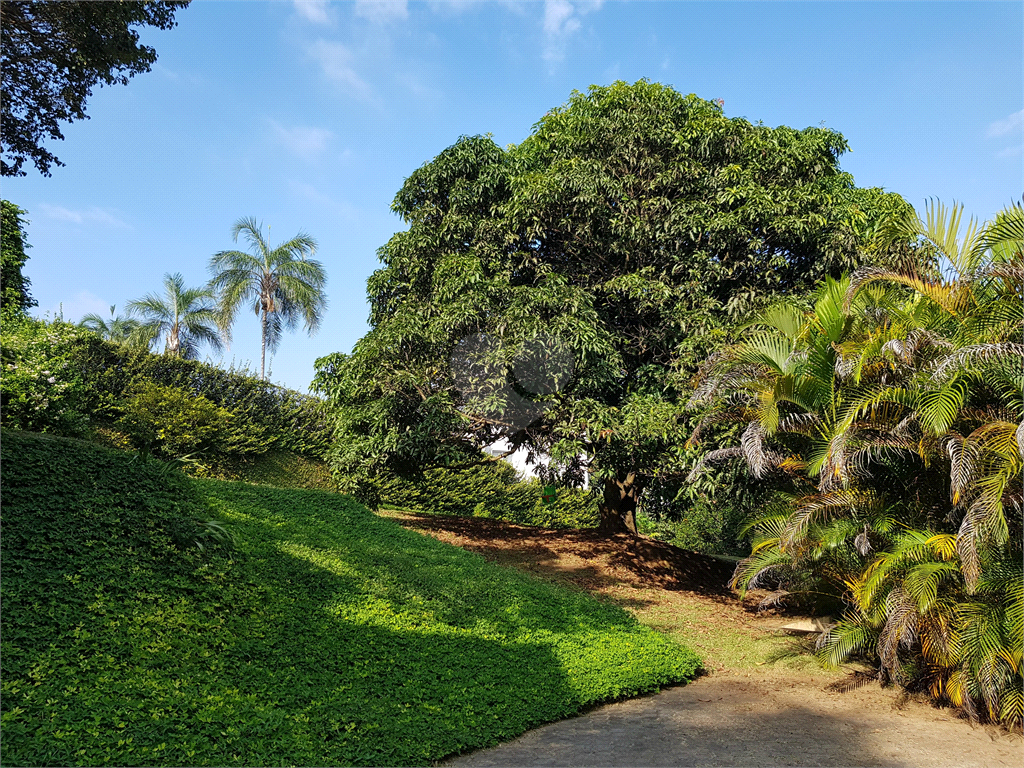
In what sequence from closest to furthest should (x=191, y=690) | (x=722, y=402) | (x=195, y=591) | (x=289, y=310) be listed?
(x=191, y=690), (x=195, y=591), (x=722, y=402), (x=289, y=310)

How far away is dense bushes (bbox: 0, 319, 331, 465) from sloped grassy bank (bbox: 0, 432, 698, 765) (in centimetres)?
→ 426

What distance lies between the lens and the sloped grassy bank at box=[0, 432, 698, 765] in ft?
15.5

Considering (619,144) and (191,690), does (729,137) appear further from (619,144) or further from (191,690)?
(191,690)

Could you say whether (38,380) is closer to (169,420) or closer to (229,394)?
(169,420)

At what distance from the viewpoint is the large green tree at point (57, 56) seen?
8383 mm

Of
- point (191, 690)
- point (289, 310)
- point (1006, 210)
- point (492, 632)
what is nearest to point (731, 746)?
point (492, 632)

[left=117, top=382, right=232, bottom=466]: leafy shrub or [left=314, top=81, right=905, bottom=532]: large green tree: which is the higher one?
[left=314, top=81, right=905, bottom=532]: large green tree

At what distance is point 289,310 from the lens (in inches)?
1160

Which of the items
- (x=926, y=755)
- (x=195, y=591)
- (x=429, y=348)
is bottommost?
(x=926, y=755)

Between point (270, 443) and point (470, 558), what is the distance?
7.77 metres

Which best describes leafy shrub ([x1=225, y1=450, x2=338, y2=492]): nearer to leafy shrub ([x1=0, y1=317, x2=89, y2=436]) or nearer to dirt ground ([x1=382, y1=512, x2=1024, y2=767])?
leafy shrub ([x1=0, y1=317, x2=89, y2=436])

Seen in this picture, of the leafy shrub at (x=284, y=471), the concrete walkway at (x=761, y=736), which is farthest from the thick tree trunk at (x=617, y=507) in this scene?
the concrete walkway at (x=761, y=736)

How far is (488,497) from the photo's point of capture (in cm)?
2033

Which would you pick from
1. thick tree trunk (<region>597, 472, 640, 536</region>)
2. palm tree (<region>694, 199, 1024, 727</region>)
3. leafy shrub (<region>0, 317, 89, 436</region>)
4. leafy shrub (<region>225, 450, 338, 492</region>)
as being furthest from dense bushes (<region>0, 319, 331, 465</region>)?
palm tree (<region>694, 199, 1024, 727</region>)
